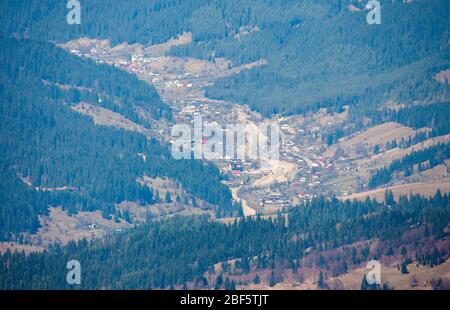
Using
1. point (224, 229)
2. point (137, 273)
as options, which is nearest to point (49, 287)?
point (137, 273)
